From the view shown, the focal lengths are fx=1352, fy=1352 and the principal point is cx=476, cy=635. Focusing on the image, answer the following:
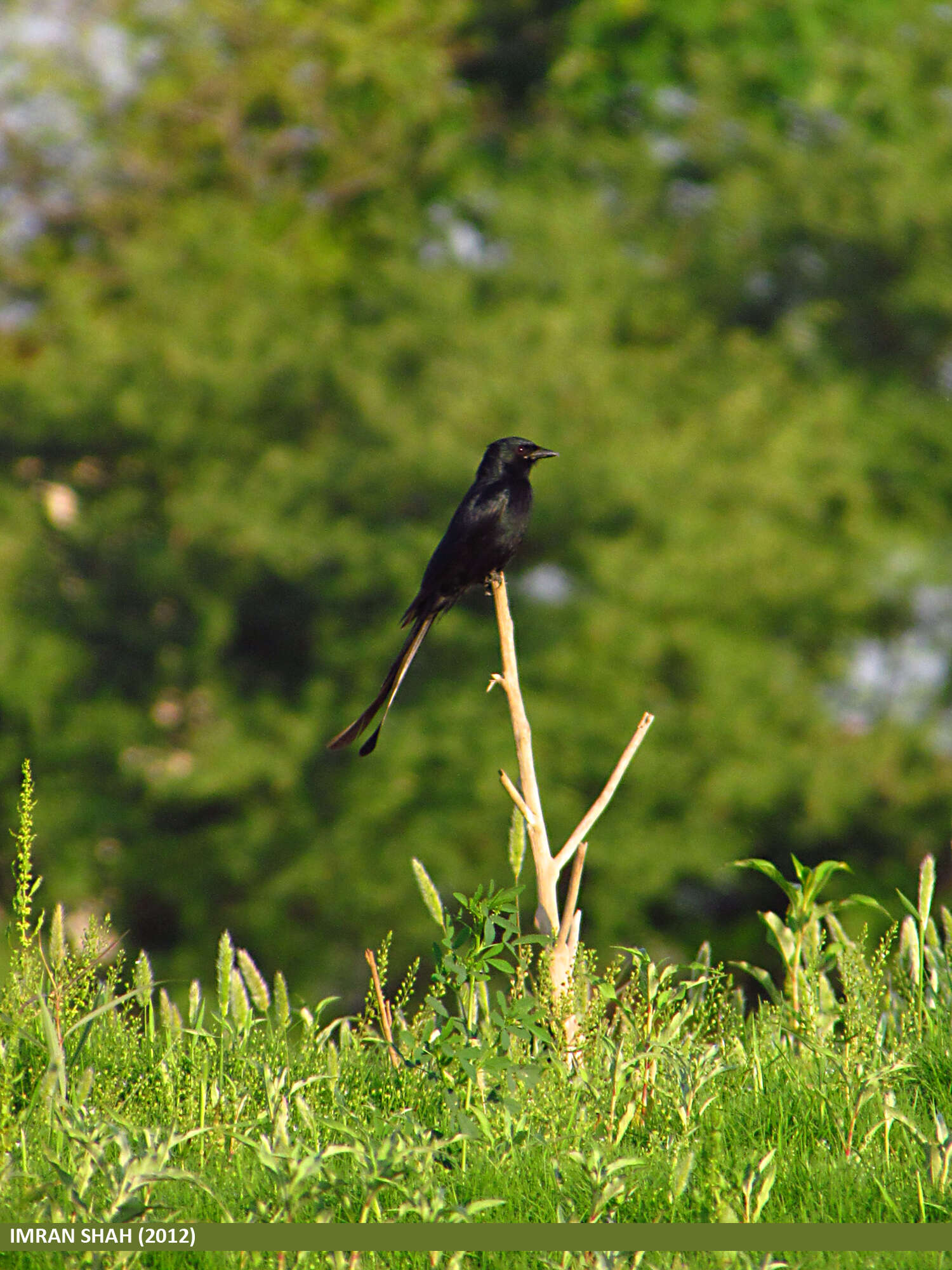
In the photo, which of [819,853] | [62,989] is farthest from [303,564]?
[62,989]

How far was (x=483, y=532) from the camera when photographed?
18.1 ft

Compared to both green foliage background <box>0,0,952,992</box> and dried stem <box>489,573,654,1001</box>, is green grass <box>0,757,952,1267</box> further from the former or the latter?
green foliage background <box>0,0,952,992</box>

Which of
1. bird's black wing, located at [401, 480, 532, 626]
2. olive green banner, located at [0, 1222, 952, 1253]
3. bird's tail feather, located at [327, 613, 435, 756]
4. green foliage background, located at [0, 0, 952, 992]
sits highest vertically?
green foliage background, located at [0, 0, 952, 992]

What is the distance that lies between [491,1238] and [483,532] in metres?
3.40

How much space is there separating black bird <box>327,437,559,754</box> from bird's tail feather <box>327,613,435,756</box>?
151 millimetres

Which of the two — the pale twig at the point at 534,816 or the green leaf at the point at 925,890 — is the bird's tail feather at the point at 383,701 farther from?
the green leaf at the point at 925,890

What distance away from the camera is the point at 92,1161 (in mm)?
2609

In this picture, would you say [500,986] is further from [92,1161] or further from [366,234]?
[92,1161]

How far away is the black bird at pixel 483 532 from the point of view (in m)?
5.16

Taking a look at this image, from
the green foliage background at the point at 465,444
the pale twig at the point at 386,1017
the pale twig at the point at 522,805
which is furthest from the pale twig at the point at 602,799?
the green foliage background at the point at 465,444

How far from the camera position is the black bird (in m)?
5.16

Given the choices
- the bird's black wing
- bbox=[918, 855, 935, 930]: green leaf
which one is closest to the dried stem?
bbox=[918, 855, 935, 930]: green leaf

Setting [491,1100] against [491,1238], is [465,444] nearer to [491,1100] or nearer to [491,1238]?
[491,1100]

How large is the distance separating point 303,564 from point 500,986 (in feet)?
15.2
